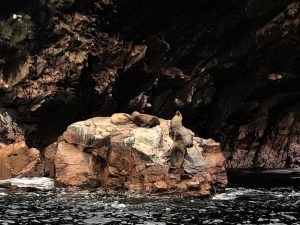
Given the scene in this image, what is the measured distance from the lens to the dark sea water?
938 inches

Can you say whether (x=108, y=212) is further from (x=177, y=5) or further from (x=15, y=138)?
(x=177, y=5)

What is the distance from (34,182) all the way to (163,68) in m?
24.1

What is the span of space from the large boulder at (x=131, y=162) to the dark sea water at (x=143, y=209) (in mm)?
1402

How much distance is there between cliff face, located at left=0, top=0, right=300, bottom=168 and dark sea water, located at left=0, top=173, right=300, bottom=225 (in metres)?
18.8

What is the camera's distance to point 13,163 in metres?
39.1

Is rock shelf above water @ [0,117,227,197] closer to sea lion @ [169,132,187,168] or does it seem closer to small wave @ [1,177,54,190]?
sea lion @ [169,132,187,168]

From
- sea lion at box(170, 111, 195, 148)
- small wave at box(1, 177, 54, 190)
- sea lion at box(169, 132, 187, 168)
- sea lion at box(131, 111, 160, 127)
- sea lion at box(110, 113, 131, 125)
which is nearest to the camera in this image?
sea lion at box(169, 132, 187, 168)

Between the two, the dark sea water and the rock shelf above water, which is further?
the rock shelf above water

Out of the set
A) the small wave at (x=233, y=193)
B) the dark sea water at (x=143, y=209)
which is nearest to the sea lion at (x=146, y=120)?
the small wave at (x=233, y=193)

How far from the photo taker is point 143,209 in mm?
26281

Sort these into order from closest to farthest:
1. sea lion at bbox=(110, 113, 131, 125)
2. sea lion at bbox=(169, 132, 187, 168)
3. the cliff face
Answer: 1. sea lion at bbox=(169, 132, 187, 168)
2. sea lion at bbox=(110, 113, 131, 125)
3. the cliff face

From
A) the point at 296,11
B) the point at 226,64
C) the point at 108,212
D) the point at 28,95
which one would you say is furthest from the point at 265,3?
the point at 108,212

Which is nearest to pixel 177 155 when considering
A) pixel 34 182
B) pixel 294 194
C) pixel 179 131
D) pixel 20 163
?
pixel 179 131

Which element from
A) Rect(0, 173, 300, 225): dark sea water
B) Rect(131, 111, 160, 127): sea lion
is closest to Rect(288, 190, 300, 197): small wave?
Rect(0, 173, 300, 225): dark sea water
